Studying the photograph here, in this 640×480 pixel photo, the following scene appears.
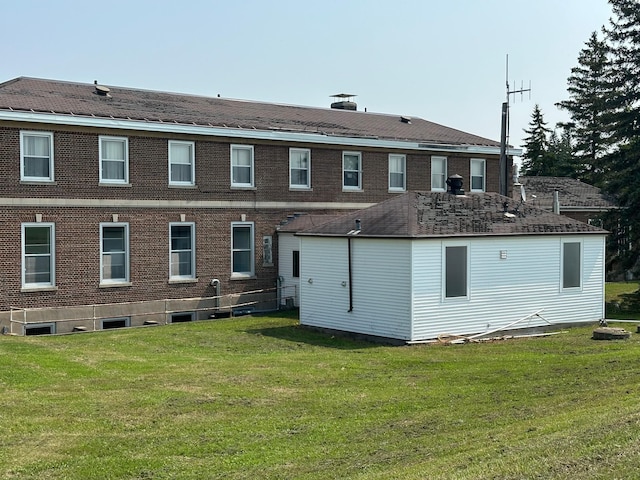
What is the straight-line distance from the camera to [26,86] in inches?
1199

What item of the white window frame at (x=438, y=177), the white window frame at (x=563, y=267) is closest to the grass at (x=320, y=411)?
the white window frame at (x=563, y=267)

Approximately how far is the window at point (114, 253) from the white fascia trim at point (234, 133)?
342cm

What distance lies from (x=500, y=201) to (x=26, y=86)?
54.7 feet

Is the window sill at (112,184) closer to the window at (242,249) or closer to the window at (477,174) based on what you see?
the window at (242,249)

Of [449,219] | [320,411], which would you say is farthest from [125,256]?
[320,411]

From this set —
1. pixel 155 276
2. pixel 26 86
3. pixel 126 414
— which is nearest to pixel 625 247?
pixel 155 276

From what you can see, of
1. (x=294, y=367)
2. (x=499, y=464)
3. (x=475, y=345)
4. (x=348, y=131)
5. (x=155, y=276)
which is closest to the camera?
(x=499, y=464)

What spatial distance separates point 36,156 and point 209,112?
8.05 meters

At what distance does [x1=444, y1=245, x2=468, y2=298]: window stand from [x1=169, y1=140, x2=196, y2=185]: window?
36.5 feet

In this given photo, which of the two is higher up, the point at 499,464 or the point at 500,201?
the point at 500,201

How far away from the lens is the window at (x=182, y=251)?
30891mm

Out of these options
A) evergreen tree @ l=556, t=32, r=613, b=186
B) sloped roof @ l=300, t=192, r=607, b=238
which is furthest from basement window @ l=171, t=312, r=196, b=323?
evergreen tree @ l=556, t=32, r=613, b=186

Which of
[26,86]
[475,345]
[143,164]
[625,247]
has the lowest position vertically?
[475,345]

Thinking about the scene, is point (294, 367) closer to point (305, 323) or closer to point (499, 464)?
point (305, 323)
